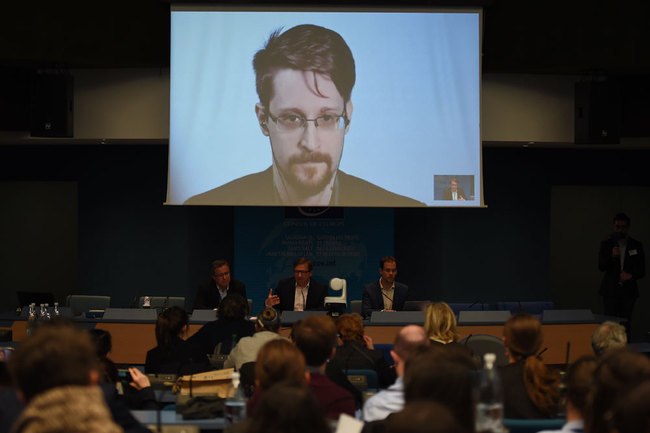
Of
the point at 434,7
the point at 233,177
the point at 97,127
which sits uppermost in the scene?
the point at 434,7

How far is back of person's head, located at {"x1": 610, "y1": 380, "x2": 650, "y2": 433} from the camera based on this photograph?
1861mm

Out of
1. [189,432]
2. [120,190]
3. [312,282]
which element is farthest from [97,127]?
[189,432]

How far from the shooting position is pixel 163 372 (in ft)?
15.7

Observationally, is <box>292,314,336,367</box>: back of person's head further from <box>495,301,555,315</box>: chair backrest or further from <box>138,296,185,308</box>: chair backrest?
<box>495,301,555,315</box>: chair backrest

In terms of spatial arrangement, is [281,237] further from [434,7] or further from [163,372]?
[163,372]

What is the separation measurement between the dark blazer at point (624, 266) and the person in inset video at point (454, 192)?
1.63m

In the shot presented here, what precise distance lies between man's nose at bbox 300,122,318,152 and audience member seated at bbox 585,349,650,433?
247 inches

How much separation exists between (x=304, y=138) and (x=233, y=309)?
3326mm

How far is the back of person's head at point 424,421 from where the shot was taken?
1633mm

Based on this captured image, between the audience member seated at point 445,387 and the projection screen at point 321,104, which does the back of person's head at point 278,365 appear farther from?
the projection screen at point 321,104

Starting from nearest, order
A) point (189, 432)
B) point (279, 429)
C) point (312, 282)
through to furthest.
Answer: point (279, 429), point (189, 432), point (312, 282)

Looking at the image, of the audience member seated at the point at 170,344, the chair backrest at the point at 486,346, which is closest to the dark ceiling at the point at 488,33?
the chair backrest at the point at 486,346

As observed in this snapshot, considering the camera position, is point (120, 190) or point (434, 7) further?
point (120, 190)

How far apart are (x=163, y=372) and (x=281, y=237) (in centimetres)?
546
